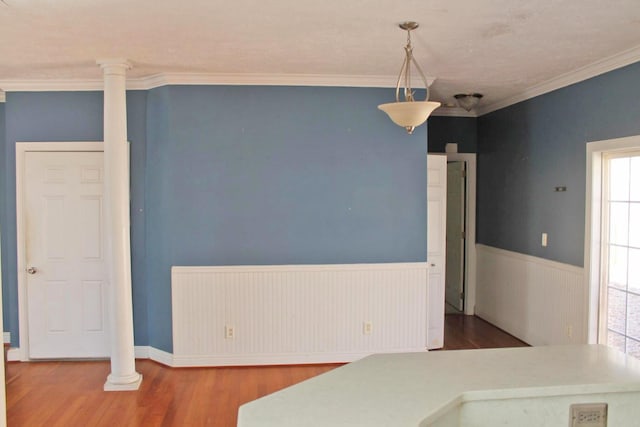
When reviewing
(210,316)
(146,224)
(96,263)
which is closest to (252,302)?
(210,316)

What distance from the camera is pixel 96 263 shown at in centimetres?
442

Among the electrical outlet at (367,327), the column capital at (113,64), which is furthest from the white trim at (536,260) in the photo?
the column capital at (113,64)

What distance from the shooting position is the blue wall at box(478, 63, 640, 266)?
3.64m

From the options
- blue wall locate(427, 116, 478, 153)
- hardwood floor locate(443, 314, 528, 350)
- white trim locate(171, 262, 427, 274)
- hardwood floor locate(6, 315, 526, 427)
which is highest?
blue wall locate(427, 116, 478, 153)

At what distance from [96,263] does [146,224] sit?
613mm

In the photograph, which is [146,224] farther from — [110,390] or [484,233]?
[484,233]

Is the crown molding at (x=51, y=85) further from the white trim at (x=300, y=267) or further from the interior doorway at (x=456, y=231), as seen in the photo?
the interior doorway at (x=456, y=231)

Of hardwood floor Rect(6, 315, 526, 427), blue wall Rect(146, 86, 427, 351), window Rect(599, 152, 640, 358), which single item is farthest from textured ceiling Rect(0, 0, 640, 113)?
hardwood floor Rect(6, 315, 526, 427)

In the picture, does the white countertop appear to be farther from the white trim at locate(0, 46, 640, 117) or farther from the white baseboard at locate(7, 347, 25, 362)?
the white baseboard at locate(7, 347, 25, 362)

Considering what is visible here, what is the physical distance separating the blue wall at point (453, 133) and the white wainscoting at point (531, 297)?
127 centimetres

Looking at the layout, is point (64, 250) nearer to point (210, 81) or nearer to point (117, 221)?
point (117, 221)

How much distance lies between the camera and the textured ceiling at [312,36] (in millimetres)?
2551

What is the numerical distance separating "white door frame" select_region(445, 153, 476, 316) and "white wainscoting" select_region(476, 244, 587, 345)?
0.26 ft

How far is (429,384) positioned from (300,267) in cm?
280
